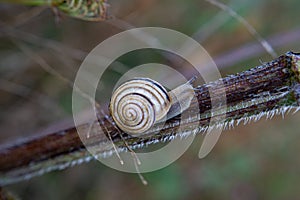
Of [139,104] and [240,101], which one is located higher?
[240,101]

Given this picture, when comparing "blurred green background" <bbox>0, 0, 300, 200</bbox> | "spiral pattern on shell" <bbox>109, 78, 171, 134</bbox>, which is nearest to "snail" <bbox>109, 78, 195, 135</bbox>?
"spiral pattern on shell" <bbox>109, 78, 171, 134</bbox>

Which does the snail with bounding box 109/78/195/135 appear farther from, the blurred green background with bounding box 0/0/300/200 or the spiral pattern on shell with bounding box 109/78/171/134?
the blurred green background with bounding box 0/0/300/200

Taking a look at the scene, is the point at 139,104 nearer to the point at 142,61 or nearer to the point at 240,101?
the point at 240,101

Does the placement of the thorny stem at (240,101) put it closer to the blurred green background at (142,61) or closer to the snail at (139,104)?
the snail at (139,104)

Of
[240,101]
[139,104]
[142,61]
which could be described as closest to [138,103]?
[139,104]

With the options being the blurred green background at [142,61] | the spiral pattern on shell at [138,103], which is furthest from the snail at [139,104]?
the blurred green background at [142,61]

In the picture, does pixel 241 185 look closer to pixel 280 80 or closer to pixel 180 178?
pixel 180 178

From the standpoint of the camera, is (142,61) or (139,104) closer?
(139,104)

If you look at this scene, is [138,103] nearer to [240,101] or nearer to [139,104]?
[139,104]
